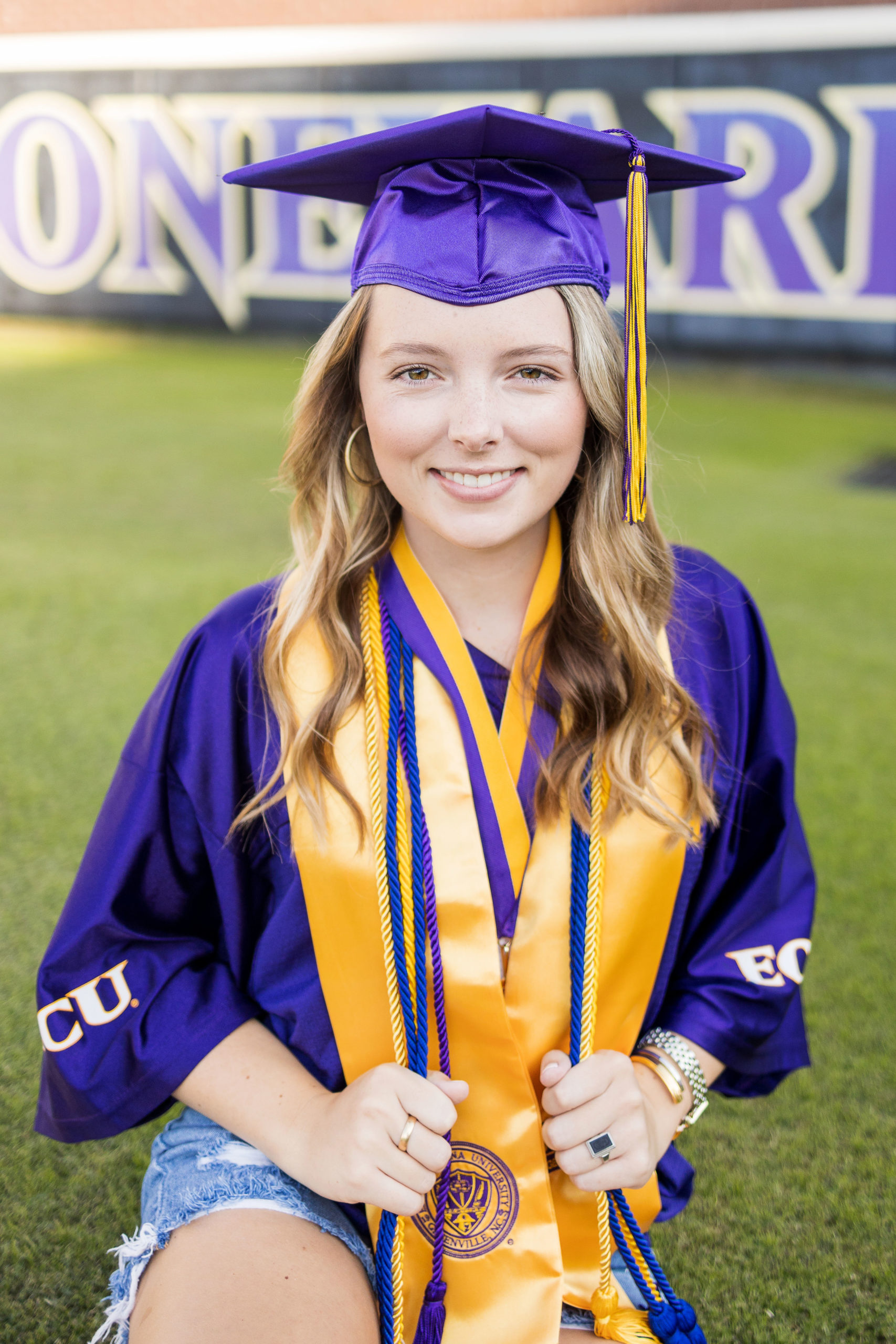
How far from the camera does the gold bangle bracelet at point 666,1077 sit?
132 centimetres

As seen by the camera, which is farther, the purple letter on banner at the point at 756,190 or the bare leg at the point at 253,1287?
the purple letter on banner at the point at 756,190

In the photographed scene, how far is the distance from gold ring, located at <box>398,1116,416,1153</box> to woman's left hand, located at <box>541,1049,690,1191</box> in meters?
0.14

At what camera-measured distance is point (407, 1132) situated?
113cm

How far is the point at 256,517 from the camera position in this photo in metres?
5.55

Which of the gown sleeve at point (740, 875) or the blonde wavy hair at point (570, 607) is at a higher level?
the blonde wavy hair at point (570, 607)

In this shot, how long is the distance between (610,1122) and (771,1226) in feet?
2.31

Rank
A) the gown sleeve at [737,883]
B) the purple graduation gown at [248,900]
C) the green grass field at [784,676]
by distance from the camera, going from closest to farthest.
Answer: the purple graduation gown at [248,900]
the gown sleeve at [737,883]
the green grass field at [784,676]

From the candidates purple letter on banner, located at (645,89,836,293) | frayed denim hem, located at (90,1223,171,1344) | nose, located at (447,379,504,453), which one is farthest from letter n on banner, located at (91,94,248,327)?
frayed denim hem, located at (90,1223,171,1344)

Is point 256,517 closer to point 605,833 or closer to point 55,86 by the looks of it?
point 605,833

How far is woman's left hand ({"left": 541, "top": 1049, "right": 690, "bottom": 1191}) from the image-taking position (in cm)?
118

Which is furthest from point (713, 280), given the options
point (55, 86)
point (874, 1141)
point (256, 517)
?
point (874, 1141)

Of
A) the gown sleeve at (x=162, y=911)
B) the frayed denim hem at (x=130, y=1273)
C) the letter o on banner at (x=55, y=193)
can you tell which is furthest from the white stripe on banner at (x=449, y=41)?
the frayed denim hem at (x=130, y=1273)

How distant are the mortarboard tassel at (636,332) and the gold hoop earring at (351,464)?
319mm

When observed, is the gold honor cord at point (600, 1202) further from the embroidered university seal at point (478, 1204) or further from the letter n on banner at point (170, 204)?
the letter n on banner at point (170, 204)
